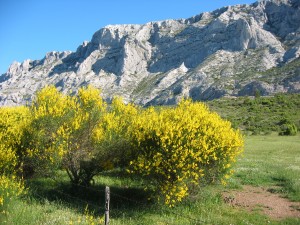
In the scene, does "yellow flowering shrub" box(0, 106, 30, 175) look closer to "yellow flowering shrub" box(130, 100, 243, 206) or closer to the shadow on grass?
the shadow on grass

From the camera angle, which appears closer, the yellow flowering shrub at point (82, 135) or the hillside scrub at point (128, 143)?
the hillside scrub at point (128, 143)

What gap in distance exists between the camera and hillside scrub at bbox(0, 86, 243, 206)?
1394 cm

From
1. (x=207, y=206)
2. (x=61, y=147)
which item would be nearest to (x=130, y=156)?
(x=61, y=147)

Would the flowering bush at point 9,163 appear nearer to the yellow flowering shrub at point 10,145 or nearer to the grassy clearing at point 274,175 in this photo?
the yellow flowering shrub at point 10,145

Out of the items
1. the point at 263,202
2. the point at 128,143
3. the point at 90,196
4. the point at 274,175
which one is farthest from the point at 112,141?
the point at 274,175

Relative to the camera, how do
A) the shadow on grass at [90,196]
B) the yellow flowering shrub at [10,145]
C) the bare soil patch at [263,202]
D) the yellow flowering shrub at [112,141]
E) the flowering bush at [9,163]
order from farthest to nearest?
the yellow flowering shrub at [112,141] → the yellow flowering shrub at [10,145] → the shadow on grass at [90,196] → the bare soil patch at [263,202] → the flowering bush at [9,163]

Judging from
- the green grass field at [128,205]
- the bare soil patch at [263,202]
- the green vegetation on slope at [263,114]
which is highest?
the green vegetation on slope at [263,114]

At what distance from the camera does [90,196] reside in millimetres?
16781

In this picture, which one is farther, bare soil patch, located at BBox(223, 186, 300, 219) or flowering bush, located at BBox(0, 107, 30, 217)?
bare soil patch, located at BBox(223, 186, 300, 219)

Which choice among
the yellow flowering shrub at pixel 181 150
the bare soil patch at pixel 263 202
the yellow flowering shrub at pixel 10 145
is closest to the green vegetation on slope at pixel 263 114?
the bare soil patch at pixel 263 202

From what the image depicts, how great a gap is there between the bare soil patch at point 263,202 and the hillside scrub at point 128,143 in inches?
73.6

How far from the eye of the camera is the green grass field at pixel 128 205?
12.6 metres

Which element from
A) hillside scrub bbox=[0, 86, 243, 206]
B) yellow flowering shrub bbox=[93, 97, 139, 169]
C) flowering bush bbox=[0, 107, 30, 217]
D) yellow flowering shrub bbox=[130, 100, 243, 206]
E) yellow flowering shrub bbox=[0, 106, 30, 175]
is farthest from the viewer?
yellow flowering shrub bbox=[93, 97, 139, 169]

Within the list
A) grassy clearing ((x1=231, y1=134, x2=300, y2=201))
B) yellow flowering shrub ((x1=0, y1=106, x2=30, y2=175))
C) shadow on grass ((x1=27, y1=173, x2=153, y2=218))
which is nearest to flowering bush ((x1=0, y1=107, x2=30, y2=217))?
yellow flowering shrub ((x1=0, y1=106, x2=30, y2=175))
